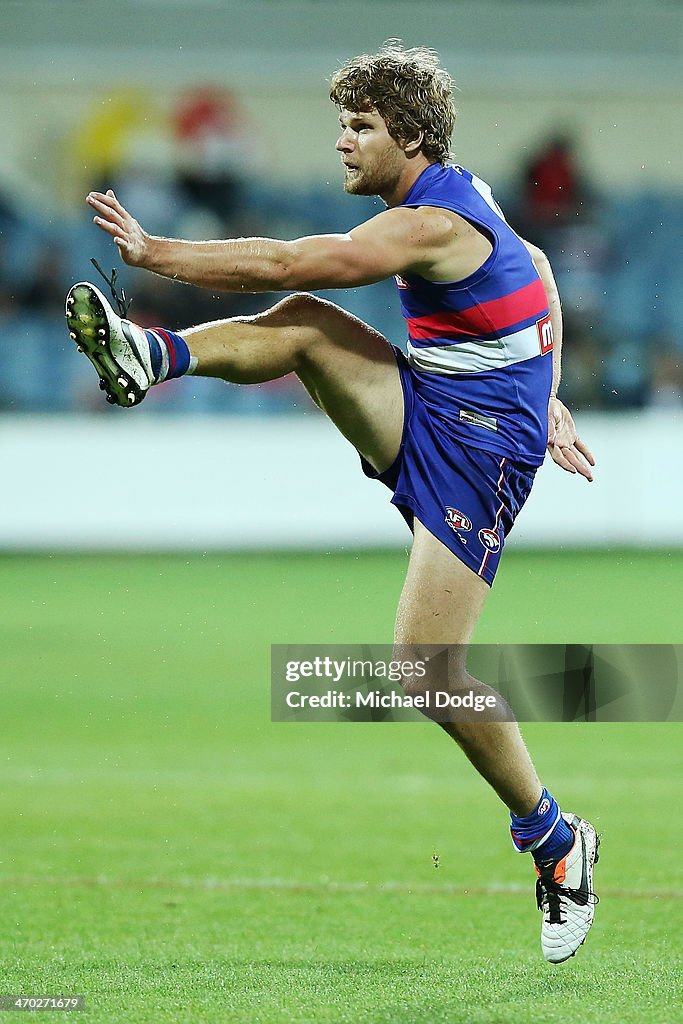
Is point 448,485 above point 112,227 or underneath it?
underneath

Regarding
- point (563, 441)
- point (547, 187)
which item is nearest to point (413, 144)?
point (563, 441)

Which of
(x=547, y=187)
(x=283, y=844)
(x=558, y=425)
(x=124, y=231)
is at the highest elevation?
(x=124, y=231)

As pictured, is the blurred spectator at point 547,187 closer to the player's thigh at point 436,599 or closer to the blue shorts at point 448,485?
the blue shorts at point 448,485

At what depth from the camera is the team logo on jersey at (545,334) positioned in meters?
4.35

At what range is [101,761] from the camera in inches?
276

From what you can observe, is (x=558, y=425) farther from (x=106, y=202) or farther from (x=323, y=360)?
(x=106, y=202)

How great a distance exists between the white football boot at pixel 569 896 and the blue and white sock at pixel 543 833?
1.0 inches

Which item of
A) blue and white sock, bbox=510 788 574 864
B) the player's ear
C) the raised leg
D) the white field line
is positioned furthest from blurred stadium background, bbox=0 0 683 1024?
the player's ear

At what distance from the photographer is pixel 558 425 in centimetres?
459

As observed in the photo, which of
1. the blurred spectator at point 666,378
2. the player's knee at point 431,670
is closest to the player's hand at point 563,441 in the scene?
the player's knee at point 431,670

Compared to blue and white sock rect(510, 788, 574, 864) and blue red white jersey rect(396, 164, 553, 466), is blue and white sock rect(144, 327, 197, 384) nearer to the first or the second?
blue red white jersey rect(396, 164, 553, 466)

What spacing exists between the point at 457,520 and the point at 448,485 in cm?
10

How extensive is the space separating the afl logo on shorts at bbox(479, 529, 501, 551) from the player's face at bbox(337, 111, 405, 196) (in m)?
0.98

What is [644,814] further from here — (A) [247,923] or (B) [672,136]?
(B) [672,136]
